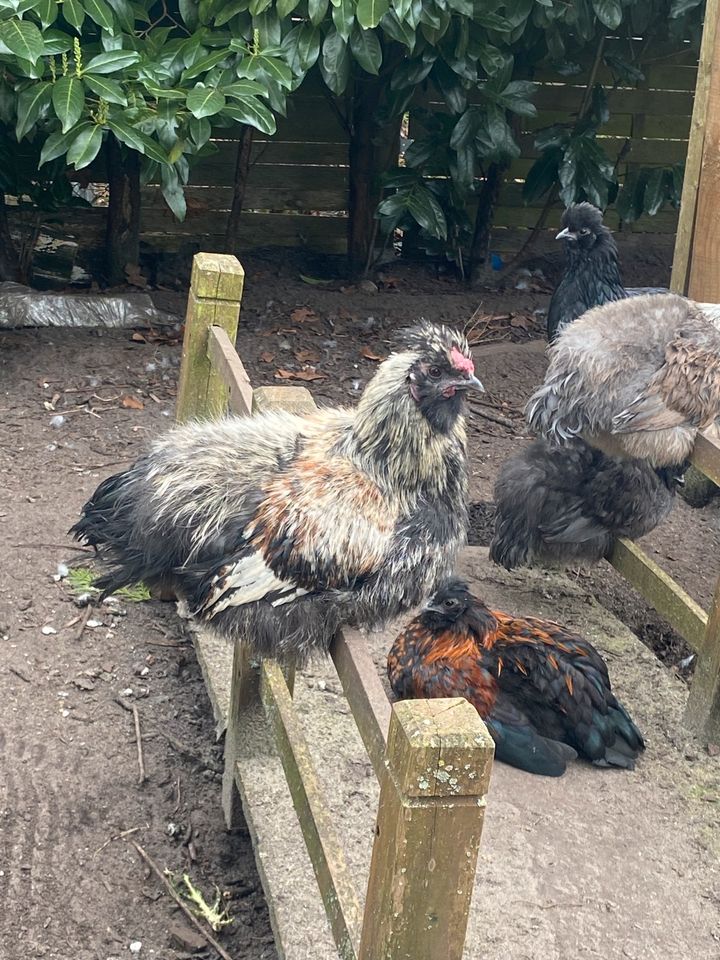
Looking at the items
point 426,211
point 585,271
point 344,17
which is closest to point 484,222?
point 426,211

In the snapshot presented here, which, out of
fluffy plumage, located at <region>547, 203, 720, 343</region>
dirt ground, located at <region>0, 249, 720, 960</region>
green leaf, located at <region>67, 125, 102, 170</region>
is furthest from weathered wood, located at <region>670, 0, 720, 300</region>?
green leaf, located at <region>67, 125, 102, 170</region>

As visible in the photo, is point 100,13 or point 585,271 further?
point 585,271

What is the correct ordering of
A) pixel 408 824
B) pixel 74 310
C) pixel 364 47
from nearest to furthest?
pixel 408 824
pixel 364 47
pixel 74 310

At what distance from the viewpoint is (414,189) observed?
25.2 feet

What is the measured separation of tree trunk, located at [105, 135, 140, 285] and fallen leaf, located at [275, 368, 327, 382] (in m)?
1.60

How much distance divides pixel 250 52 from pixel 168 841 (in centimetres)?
394

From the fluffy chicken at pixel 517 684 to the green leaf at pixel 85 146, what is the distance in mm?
2805

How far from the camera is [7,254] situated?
7250 mm

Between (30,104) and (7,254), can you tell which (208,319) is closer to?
(30,104)

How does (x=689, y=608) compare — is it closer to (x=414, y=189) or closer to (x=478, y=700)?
(x=478, y=700)

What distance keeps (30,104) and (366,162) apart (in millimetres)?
3265

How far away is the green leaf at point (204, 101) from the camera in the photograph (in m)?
5.30

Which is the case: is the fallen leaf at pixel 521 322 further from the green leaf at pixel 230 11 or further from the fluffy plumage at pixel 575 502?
the fluffy plumage at pixel 575 502

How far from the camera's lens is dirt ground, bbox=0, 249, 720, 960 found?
336 centimetres
